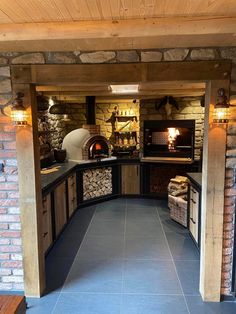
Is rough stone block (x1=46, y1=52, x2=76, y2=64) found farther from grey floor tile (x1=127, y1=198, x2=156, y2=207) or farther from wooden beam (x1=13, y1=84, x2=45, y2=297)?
grey floor tile (x1=127, y1=198, x2=156, y2=207)

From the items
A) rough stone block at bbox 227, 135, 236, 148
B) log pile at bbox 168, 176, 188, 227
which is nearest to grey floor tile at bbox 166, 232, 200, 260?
log pile at bbox 168, 176, 188, 227

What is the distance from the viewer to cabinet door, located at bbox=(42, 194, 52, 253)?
3207 millimetres

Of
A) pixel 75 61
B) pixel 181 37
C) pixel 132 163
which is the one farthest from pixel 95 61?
pixel 132 163

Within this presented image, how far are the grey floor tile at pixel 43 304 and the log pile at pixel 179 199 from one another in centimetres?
237

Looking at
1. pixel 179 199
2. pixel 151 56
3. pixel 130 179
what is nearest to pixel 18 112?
pixel 151 56

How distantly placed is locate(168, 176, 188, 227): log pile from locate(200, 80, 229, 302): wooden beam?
5.49 feet

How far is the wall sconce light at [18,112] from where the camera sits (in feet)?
7.49

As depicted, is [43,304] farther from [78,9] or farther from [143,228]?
[78,9]

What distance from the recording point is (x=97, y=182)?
5.62 metres

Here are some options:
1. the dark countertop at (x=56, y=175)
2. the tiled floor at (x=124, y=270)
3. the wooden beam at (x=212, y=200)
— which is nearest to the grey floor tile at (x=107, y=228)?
the tiled floor at (x=124, y=270)

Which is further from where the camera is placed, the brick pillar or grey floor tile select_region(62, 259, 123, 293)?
grey floor tile select_region(62, 259, 123, 293)

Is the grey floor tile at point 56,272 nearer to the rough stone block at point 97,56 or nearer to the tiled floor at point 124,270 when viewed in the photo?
the tiled floor at point 124,270

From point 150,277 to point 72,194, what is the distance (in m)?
2.35

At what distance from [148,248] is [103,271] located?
80 cm
